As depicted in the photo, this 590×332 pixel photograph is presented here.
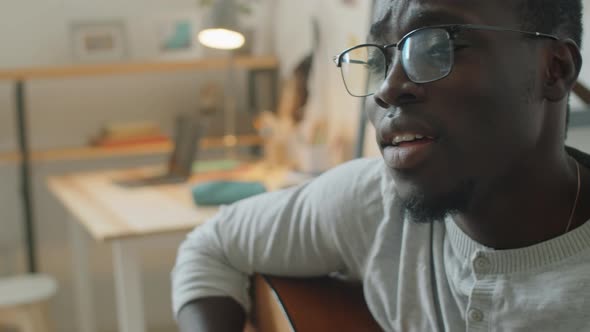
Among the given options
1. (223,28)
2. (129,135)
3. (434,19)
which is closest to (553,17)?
(434,19)

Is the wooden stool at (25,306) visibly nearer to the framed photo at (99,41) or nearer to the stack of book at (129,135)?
the stack of book at (129,135)

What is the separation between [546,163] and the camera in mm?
910

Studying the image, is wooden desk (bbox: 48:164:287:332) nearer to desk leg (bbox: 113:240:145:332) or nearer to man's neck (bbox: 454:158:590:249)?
desk leg (bbox: 113:240:145:332)

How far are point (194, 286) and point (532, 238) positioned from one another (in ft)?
1.91

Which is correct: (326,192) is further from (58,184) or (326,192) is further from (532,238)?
(58,184)

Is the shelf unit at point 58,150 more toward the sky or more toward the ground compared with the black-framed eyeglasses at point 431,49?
more toward the ground

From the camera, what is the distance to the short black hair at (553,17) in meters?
0.84

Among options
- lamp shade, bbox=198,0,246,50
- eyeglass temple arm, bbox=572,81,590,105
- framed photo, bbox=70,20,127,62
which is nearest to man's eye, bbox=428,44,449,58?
eyeglass temple arm, bbox=572,81,590,105

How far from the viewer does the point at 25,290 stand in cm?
240

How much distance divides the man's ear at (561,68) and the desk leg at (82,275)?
2.00 meters

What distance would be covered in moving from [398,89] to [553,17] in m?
0.18

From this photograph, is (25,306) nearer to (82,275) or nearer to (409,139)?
(82,275)

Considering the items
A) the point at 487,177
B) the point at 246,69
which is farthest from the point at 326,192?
the point at 246,69

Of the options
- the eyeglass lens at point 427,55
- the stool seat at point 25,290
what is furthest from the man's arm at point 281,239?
the stool seat at point 25,290
